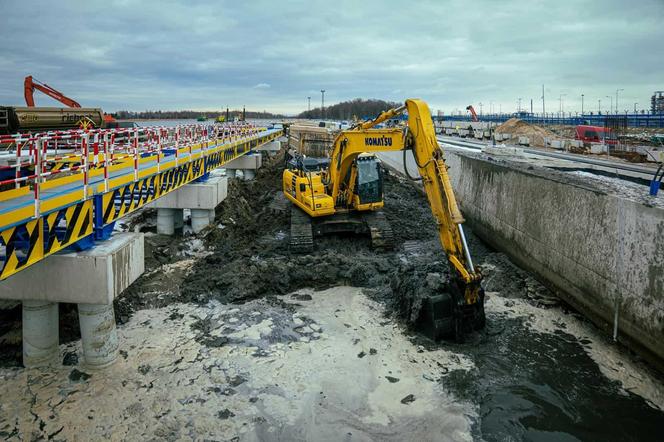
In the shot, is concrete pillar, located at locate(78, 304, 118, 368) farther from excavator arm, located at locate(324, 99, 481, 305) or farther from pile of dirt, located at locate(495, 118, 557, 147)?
pile of dirt, located at locate(495, 118, 557, 147)

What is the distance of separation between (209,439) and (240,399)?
87 cm

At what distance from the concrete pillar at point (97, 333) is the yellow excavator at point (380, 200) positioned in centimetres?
552

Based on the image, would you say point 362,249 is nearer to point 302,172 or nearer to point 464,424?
point 302,172

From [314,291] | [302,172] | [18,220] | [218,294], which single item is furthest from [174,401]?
[302,172]

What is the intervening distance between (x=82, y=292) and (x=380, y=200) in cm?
912

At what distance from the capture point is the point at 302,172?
15977mm

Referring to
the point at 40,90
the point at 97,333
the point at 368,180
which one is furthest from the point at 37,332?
the point at 40,90

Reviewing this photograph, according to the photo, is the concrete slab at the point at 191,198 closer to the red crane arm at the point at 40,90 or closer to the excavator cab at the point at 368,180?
the excavator cab at the point at 368,180

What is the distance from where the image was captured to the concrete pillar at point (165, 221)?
50.2 ft

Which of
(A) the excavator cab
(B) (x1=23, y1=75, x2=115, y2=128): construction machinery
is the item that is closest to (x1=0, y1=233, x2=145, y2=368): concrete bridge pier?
(A) the excavator cab

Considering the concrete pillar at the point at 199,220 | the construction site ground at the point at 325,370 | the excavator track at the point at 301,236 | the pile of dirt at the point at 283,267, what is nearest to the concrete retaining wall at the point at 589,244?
the construction site ground at the point at 325,370

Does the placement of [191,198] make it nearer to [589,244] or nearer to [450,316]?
[450,316]

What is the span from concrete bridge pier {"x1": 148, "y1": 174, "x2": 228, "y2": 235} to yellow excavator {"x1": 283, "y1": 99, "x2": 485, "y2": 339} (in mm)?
2616

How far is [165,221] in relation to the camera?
50.3 feet
